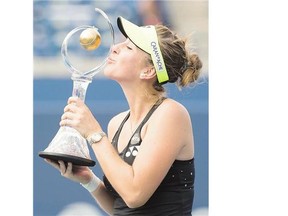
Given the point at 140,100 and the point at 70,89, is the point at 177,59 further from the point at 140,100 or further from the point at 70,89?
the point at 70,89

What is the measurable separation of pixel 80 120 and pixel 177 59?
1.20 ft

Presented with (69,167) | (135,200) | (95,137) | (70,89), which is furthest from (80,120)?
(70,89)

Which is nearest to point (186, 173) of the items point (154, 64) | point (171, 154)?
point (171, 154)

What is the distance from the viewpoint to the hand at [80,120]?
75.5 inches

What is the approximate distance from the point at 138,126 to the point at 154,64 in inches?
7.7

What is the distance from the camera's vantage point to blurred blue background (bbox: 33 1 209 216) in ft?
12.5

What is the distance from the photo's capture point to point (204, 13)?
3893mm

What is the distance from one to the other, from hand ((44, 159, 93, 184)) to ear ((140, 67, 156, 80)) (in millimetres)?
351

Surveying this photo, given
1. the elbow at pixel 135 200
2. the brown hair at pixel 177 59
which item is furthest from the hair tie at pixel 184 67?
the elbow at pixel 135 200

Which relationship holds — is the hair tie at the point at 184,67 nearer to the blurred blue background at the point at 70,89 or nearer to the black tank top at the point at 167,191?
the black tank top at the point at 167,191

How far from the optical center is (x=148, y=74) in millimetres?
2023
